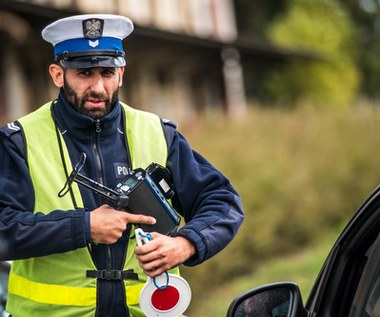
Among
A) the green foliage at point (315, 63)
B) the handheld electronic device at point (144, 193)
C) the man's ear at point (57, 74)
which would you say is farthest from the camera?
the green foliage at point (315, 63)

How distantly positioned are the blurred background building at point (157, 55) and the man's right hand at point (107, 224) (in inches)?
498

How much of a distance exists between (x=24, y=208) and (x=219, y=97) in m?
27.3

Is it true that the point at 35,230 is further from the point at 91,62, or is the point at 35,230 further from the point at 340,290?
the point at 340,290

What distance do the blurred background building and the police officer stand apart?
1238 cm

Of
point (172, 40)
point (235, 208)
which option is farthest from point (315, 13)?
point (235, 208)

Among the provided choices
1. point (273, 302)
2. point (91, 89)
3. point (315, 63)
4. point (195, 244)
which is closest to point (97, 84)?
point (91, 89)

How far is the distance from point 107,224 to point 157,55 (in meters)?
22.8

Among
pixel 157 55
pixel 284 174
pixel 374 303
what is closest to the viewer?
pixel 374 303

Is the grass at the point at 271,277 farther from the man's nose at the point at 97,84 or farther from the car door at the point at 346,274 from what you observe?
the car door at the point at 346,274

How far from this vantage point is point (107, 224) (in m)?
3.14

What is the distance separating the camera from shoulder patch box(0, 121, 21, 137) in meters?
3.31

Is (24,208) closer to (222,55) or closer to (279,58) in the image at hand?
(222,55)

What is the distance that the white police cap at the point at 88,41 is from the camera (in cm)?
333

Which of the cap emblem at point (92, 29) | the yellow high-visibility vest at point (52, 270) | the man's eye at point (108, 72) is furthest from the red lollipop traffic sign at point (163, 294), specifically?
the cap emblem at point (92, 29)
